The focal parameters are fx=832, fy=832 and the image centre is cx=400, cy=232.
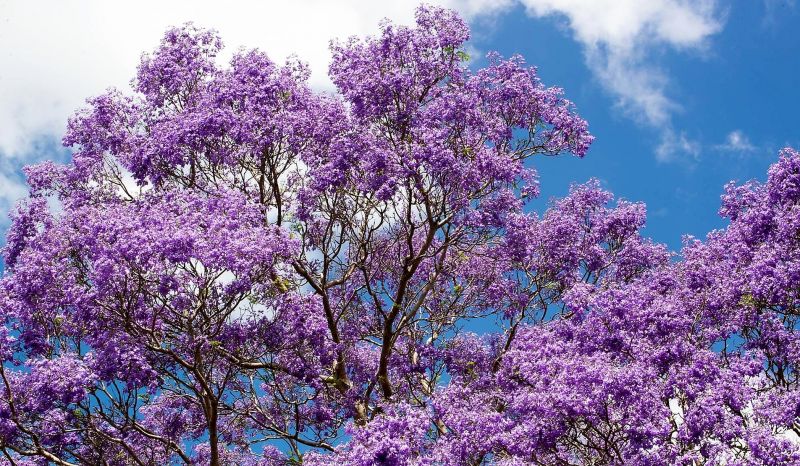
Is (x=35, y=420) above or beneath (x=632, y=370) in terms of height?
above

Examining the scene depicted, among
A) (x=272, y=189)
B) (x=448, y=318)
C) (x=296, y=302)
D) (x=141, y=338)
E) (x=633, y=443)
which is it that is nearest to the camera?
(x=633, y=443)

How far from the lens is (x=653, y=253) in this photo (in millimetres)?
22562

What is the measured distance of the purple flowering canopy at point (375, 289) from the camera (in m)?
14.5

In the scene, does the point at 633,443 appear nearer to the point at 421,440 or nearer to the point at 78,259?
the point at 421,440

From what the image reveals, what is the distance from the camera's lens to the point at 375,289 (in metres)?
24.0

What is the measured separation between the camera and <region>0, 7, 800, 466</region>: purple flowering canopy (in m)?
14.5

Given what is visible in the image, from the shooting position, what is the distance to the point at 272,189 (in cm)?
2144

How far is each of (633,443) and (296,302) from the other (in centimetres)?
860

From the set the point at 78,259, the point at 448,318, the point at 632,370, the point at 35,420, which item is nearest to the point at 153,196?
the point at 78,259

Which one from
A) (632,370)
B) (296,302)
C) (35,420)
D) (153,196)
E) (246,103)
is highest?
(246,103)

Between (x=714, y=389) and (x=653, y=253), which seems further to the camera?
(x=653, y=253)

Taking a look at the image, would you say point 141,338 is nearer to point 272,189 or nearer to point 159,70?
point 272,189

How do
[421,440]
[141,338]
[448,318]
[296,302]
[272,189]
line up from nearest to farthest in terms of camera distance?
[421,440], [141,338], [296,302], [272,189], [448,318]

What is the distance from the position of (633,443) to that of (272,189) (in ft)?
37.8
